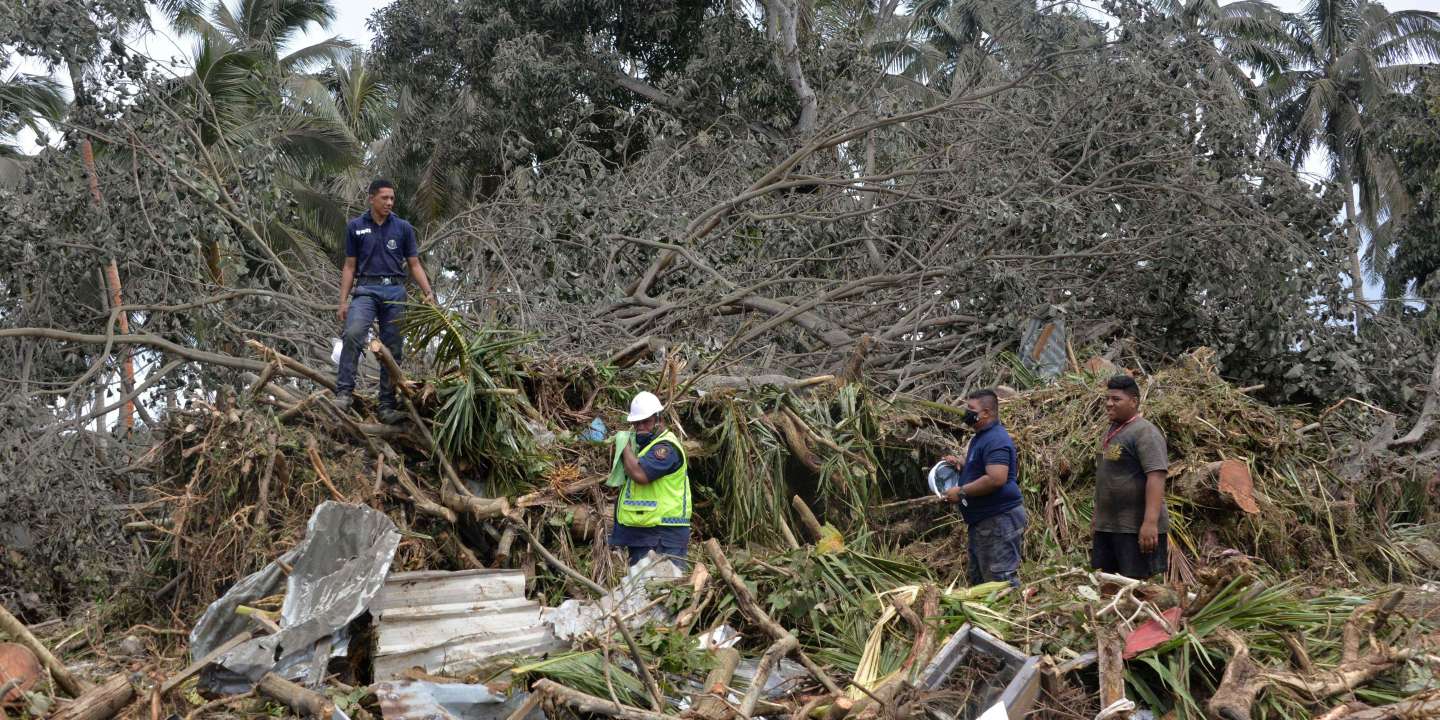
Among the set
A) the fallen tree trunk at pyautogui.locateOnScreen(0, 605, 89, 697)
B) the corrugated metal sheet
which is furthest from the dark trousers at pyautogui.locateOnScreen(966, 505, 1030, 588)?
the fallen tree trunk at pyautogui.locateOnScreen(0, 605, 89, 697)

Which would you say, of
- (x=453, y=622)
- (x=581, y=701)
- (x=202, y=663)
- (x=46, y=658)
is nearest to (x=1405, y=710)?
(x=581, y=701)

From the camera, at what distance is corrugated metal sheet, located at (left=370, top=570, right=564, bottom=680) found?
4766mm

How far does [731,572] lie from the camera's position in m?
4.85

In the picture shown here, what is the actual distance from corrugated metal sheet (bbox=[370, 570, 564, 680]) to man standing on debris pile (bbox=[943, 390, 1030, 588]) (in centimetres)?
196

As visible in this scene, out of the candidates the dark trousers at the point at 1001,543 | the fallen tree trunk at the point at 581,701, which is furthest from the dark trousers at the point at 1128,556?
the fallen tree trunk at the point at 581,701

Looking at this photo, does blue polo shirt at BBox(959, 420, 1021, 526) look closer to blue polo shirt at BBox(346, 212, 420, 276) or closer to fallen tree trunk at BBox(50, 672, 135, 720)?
blue polo shirt at BBox(346, 212, 420, 276)

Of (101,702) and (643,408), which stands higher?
(643,408)

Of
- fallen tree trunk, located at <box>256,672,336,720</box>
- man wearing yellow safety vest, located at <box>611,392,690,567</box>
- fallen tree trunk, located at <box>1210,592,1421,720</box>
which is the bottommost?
fallen tree trunk, located at <box>1210,592,1421,720</box>

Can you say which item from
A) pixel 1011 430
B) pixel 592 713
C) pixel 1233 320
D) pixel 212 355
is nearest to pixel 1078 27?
pixel 1233 320

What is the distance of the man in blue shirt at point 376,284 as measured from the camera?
6309mm

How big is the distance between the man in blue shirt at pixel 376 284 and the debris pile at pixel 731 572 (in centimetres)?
21

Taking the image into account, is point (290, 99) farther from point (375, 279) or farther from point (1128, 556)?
point (1128, 556)

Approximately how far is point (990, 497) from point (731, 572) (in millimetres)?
1318

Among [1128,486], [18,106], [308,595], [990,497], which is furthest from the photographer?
[18,106]
